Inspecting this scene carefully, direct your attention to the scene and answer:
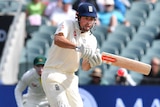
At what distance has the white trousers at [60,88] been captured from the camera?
22.3ft

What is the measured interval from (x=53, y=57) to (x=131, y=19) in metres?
6.10

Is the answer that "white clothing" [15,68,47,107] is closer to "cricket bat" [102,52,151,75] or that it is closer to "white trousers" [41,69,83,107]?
"white trousers" [41,69,83,107]

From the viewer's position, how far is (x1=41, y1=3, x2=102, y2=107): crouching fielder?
6.74 meters

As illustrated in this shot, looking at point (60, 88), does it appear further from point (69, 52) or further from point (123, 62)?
point (123, 62)

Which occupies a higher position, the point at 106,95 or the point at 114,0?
the point at 114,0

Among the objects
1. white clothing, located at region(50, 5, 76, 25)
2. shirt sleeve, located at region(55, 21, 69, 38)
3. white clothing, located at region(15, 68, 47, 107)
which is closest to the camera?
shirt sleeve, located at region(55, 21, 69, 38)

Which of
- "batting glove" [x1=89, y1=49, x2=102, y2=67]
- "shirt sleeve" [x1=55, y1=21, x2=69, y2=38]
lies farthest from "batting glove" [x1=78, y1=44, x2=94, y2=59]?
"shirt sleeve" [x1=55, y1=21, x2=69, y2=38]

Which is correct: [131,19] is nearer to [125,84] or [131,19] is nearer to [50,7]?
[50,7]

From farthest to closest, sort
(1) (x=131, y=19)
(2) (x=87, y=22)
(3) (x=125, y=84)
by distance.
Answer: (1) (x=131, y=19), (3) (x=125, y=84), (2) (x=87, y=22)

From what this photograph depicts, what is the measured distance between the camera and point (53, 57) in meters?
6.89

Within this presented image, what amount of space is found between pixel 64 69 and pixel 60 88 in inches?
8.4

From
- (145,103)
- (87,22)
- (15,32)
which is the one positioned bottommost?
(145,103)

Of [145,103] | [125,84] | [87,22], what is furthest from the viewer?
[125,84]

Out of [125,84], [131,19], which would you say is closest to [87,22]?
[125,84]
